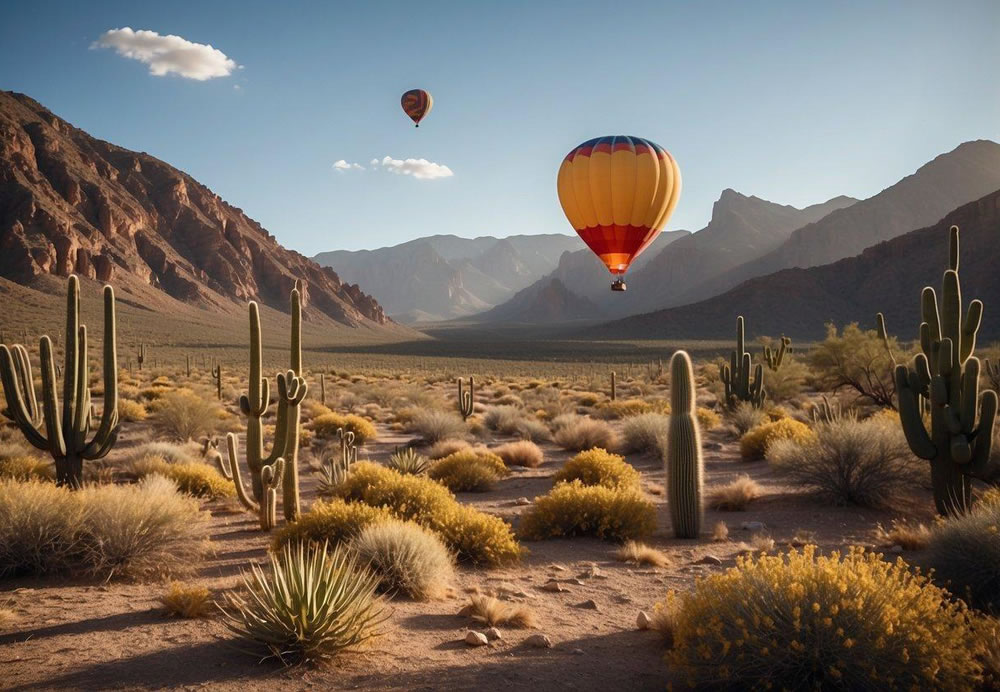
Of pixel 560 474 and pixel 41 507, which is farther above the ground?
pixel 41 507

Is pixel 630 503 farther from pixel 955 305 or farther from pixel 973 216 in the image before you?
pixel 973 216

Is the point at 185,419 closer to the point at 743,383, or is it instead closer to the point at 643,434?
the point at 643,434

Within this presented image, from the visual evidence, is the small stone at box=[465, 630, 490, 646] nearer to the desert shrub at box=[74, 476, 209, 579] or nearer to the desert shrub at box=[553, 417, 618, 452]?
the desert shrub at box=[74, 476, 209, 579]

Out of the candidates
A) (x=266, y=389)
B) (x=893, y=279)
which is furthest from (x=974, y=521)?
(x=893, y=279)

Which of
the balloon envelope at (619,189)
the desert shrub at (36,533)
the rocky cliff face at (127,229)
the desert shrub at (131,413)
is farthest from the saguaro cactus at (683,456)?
the rocky cliff face at (127,229)

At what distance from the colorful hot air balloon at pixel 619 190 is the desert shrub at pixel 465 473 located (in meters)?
9.41

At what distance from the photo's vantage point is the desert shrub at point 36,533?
6.99 meters

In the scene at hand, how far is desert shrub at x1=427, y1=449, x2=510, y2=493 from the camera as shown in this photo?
13.1m

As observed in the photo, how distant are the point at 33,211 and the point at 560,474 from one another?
103375 millimetres

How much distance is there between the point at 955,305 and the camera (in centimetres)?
1002

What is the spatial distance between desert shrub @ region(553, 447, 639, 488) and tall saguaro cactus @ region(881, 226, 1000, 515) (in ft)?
14.7

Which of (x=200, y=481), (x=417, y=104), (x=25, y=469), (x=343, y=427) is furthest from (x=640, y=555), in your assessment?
(x=417, y=104)

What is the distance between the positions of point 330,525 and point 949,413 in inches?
305

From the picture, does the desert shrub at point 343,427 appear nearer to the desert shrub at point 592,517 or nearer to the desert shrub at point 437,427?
the desert shrub at point 437,427
